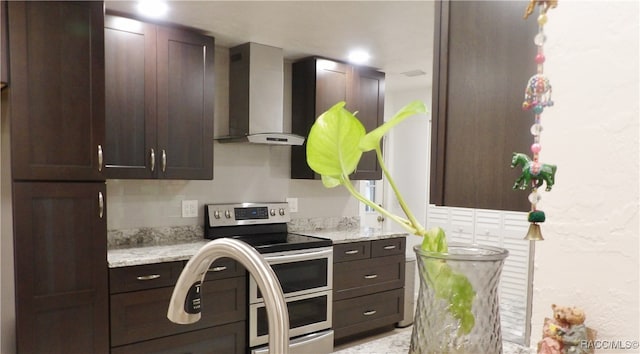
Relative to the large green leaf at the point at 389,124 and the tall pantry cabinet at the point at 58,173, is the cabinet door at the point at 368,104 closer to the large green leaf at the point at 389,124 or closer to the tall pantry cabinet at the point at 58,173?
the tall pantry cabinet at the point at 58,173

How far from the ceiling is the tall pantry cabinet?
533 mm

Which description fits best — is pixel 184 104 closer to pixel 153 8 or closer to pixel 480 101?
pixel 153 8

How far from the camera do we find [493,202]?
962 mm

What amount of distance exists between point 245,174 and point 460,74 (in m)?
2.85

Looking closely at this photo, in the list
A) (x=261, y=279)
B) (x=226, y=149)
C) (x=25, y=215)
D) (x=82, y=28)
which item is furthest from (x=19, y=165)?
(x=261, y=279)

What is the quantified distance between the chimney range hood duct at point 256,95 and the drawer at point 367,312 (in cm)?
149

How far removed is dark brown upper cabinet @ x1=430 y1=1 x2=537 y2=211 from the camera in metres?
0.92

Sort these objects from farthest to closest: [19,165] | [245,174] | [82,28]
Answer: [245,174]
[82,28]
[19,165]

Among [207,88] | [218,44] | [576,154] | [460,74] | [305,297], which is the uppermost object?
[218,44]

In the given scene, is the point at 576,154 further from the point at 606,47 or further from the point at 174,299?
the point at 174,299

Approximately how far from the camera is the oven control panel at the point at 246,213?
11.1 ft

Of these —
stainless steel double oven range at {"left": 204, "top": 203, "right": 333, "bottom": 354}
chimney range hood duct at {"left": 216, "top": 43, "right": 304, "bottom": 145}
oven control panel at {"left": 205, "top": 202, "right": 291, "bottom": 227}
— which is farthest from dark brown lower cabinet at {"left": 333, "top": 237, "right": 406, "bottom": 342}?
chimney range hood duct at {"left": 216, "top": 43, "right": 304, "bottom": 145}

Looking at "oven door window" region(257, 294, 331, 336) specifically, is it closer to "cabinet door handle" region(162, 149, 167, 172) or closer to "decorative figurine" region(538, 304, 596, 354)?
"cabinet door handle" region(162, 149, 167, 172)

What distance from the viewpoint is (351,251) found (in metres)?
3.65
